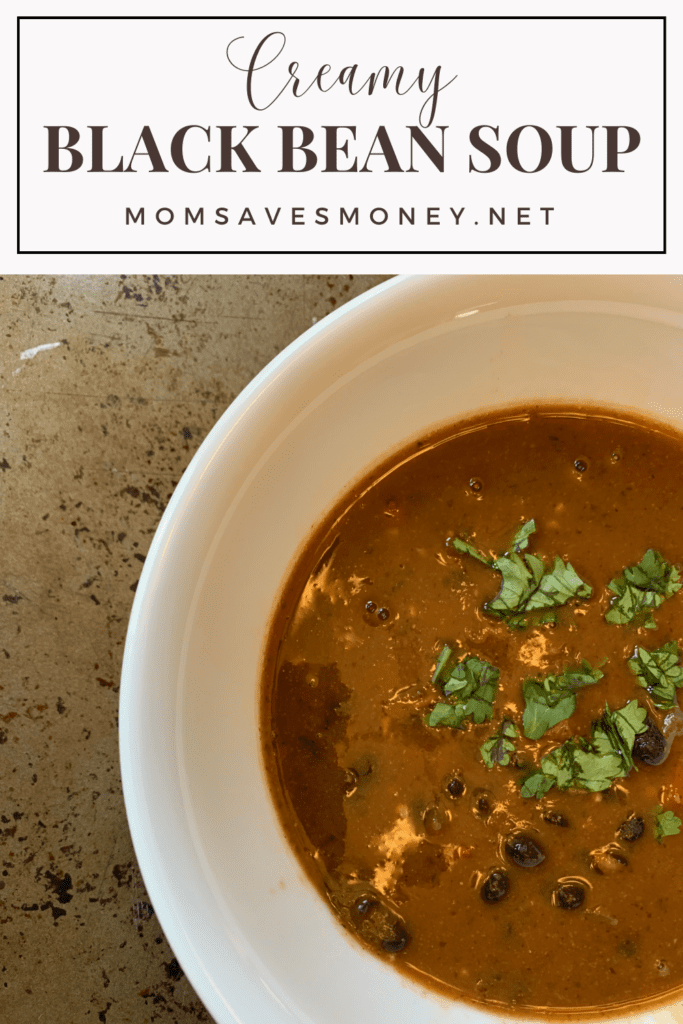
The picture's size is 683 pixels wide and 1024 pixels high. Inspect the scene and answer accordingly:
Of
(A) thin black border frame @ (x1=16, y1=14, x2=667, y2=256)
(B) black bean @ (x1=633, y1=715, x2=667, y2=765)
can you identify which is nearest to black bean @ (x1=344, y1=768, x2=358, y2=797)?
(B) black bean @ (x1=633, y1=715, x2=667, y2=765)

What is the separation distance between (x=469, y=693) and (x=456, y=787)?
0.18 m

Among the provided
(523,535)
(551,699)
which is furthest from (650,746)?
(523,535)

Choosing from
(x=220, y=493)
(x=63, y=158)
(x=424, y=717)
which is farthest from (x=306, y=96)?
(x=424, y=717)

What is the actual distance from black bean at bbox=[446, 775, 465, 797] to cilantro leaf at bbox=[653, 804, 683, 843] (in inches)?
14.4

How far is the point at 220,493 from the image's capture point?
1.25 m

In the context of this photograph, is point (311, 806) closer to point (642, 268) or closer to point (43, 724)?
point (43, 724)

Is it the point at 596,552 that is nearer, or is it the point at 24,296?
the point at 596,552

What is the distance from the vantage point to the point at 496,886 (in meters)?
1.42

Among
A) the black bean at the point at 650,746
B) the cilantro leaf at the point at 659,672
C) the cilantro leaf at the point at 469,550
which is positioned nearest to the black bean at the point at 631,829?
the black bean at the point at 650,746

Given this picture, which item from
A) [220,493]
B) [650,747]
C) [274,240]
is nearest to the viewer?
[220,493]

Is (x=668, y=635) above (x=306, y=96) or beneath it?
beneath

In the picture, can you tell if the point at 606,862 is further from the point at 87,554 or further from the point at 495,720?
the point at 87,554

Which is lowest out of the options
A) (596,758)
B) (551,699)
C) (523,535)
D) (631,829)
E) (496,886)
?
(496,886)

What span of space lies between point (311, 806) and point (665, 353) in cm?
108
